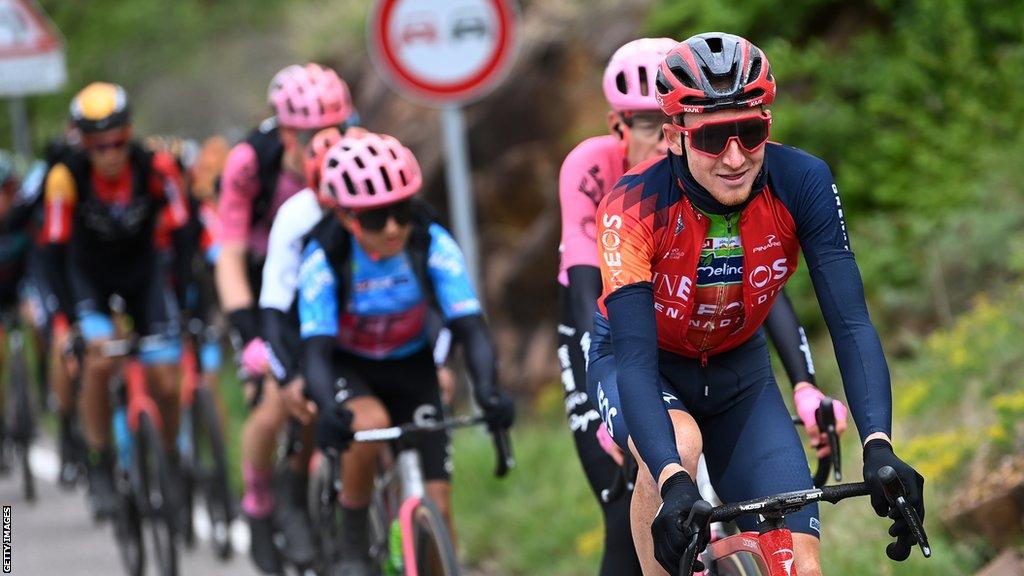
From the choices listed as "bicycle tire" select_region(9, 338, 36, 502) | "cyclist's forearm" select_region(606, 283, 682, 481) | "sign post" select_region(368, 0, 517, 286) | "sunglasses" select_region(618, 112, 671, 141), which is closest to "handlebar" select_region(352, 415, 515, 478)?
"sunglasses" select_region(618, 112, 671, 141)

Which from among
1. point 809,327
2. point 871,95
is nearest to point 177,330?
point 809,327

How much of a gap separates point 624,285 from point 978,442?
308 centimetres

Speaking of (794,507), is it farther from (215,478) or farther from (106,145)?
(106,145)

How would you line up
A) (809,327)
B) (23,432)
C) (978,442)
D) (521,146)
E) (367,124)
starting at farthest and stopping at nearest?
(367,124) → (521,146) → (23,432) → (809,327) → (978,442)

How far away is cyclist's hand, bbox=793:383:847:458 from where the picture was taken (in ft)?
15.6

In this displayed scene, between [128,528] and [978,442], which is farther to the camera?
[128,528]

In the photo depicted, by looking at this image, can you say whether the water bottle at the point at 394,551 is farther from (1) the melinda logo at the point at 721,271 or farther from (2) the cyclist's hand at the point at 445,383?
(1) the melinda logo at the point at 721,271

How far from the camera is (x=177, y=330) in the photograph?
9.44 meters

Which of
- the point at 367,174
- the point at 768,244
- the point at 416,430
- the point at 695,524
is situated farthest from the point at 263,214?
the point at 695,524

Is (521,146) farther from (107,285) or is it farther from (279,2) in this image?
(279,2)

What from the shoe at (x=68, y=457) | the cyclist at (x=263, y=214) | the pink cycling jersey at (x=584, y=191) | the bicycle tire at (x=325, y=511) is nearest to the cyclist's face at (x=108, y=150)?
the cyclist at (x=263, y=214)

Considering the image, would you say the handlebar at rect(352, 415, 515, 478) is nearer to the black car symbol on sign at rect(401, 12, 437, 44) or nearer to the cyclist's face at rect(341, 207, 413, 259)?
the cyclist's face at rect(341, 207, 413, 259)

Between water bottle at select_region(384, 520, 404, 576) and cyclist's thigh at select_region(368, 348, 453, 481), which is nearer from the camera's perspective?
water bottle at select_region(384, 520, 404, 576)

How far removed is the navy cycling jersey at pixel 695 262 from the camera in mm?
4012
